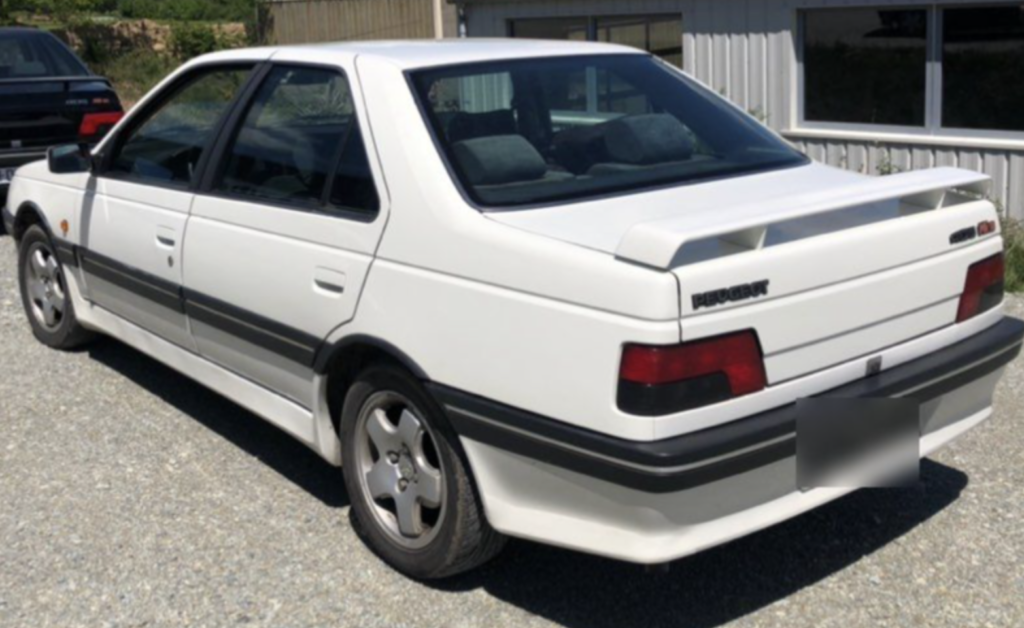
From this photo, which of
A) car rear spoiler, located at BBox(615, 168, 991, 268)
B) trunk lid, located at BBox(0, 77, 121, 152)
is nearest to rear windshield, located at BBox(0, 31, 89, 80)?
trunk lid, located at BBox(0, 77, 121, 152)

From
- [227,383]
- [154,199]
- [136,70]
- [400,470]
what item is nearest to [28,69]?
[154,199]

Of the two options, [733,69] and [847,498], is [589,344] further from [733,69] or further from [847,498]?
[733,69]

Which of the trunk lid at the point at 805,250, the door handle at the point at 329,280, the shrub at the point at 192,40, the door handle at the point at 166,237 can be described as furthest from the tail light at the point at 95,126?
the shrub at the point at 192,40

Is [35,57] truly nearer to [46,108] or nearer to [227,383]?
[46,108]

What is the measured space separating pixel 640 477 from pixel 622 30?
9198mm

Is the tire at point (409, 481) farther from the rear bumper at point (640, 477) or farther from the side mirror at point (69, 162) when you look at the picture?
the side mirror at point (69, 162)

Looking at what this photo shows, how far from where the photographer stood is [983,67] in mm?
9203

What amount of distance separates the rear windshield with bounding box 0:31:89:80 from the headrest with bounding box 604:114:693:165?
24.7 ft

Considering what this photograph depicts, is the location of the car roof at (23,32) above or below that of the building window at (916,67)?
above

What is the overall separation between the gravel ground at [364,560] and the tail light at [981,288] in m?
0.80

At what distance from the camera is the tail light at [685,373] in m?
3.36

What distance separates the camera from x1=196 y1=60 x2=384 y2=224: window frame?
4.31 metres

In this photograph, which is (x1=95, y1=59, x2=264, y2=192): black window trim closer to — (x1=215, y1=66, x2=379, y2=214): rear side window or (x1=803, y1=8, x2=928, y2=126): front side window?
(x1=215, y1=66, x2=379, y2=214): rear side window

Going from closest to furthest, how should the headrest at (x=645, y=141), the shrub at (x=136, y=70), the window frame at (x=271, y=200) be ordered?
1. the window frame at (x=271, y=200)
2. the headrest at (x=645, y=141)
3. the shrub at (x=136, y=70)
